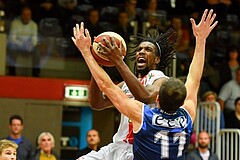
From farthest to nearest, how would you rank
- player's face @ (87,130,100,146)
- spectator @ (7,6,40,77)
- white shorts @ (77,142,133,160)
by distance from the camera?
spectator @ (7,6,40,77) < player's face @ (87,130,100,146) < white shorts @ (77,142,133,160)

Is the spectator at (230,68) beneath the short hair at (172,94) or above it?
above

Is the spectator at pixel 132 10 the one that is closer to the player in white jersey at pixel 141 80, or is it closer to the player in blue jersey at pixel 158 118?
the player in white jersey at pixel 141 80

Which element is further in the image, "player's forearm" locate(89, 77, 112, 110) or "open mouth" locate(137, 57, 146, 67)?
"player's forearm" locate(89, 77, 112, 110)

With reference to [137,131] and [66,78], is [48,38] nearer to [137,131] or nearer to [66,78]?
[66,78]

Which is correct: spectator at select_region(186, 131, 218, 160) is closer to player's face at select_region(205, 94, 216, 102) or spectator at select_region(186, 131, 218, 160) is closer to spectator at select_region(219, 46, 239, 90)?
player's face at select_region(205, 94, 216, 102)

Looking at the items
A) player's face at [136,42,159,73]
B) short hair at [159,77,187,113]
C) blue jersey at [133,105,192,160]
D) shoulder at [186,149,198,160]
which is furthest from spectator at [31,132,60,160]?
short hair at [159,77,187,113]

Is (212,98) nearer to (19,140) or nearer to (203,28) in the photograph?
(19,140)

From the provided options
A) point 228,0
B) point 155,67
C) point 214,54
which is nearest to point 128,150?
point 155,67

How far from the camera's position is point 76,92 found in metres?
14.1

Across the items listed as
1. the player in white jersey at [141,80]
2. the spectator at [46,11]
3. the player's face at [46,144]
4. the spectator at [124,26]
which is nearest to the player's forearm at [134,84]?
the player in white jersey at [141,80]

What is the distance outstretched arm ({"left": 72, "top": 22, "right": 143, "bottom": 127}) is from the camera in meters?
5.91

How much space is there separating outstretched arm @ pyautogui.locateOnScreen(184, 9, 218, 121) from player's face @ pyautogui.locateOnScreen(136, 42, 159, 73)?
538 mm

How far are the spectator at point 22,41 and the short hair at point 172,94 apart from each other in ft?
26.6

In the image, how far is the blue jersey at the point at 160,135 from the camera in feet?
19.4
